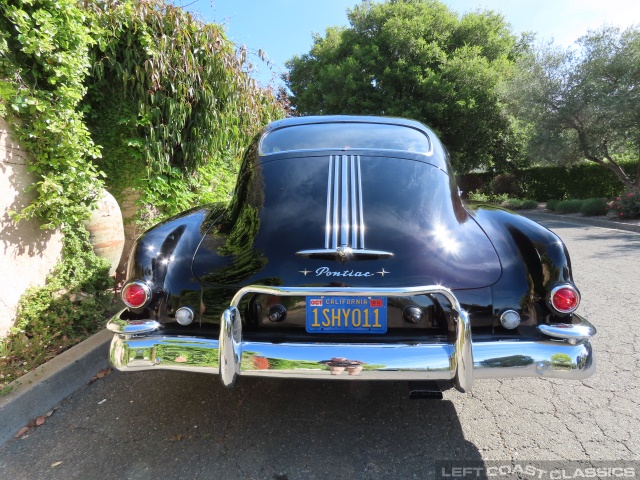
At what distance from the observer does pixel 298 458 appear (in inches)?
79.9

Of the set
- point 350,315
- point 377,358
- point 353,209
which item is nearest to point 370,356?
point 377,358

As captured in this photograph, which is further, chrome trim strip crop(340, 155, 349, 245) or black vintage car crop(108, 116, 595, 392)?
chrome trim strip crop(340, 155, 349, 245)

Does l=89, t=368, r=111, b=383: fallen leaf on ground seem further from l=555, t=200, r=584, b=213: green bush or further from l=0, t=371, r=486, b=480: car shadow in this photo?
l=555, t=200, r=584, b=213: green bush

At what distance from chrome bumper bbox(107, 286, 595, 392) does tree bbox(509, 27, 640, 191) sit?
12887mm

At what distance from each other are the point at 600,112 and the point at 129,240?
13929 mm

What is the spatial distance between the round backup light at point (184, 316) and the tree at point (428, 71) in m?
17.5

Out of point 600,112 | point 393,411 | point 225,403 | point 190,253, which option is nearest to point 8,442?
point 225,403

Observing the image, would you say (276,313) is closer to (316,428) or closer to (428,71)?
(316,428)

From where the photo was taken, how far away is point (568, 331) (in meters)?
1.94

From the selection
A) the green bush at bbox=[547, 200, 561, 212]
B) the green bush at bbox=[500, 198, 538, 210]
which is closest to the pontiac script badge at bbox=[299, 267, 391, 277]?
the green bush at bbox=[547, 200, 561, 212]

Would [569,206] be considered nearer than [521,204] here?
Yes

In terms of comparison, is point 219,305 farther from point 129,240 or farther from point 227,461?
point 129,240

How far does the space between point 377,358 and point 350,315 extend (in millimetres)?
265

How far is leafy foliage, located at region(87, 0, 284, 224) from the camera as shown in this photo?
3861 mm
